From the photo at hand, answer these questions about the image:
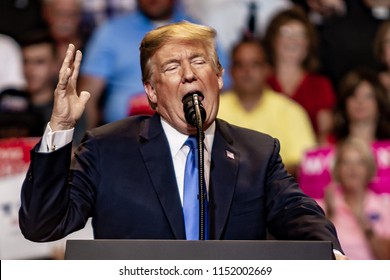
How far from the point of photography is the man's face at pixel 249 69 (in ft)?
16.1

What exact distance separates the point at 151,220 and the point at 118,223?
95 millimetres

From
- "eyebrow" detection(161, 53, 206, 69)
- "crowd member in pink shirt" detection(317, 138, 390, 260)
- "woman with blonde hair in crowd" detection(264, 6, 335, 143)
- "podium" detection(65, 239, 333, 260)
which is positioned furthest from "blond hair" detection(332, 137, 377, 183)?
"podium" detection(65, 239, 333, 260)

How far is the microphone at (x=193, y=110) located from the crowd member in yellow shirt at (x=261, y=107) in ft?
8.07

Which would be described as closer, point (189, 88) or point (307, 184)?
point (189, 88)

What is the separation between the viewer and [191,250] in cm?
194

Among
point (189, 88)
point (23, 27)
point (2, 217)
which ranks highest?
point (189, 88)

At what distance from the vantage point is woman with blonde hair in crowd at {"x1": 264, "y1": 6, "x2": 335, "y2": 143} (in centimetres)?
501

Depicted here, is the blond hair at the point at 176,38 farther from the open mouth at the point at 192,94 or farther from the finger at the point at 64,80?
the finger at the point at 64,80

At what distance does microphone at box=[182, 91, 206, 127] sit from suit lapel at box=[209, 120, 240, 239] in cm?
25

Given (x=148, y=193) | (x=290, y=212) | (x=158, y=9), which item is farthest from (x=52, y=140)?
(x=158, y=9)

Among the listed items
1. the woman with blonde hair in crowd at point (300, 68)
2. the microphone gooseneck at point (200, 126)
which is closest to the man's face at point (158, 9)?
the woman with blonde hair in crowd at point (300, 68)

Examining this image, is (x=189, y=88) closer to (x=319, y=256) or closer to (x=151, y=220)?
(x=151, y=220)
